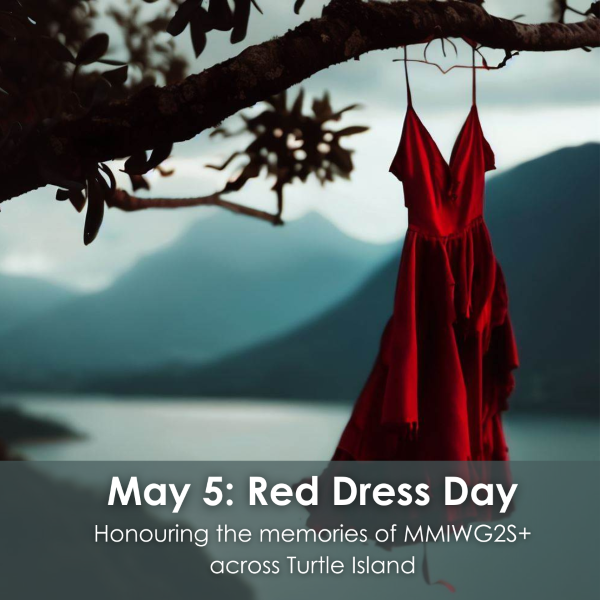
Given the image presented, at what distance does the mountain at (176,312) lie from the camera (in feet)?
6.46

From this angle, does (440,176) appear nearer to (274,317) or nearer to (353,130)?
(353,130)

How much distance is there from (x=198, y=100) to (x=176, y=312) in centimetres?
128

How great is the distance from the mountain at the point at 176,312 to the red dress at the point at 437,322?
89 cm

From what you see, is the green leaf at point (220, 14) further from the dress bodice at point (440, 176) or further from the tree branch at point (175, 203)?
Answer: the tree branch at point (175, 203)

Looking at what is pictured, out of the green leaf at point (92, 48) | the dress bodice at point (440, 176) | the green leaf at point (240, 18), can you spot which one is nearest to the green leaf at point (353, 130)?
the dress bodice at point (440, 176)

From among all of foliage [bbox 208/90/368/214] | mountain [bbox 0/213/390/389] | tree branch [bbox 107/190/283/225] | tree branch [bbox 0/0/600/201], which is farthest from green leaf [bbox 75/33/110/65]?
mountain [bbox 0/213/390/389]

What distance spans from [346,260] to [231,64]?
1296mm

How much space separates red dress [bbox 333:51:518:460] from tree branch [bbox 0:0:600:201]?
0.19m

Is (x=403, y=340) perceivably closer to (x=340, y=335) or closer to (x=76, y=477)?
(x=340, y=335)

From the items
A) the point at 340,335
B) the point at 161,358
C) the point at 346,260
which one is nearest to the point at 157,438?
the point at 161,358

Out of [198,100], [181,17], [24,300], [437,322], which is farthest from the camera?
[24,300]

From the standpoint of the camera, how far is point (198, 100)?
2.49 ft

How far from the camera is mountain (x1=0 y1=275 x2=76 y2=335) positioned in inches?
76.8

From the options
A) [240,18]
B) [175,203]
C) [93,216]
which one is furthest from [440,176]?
[175,203]
